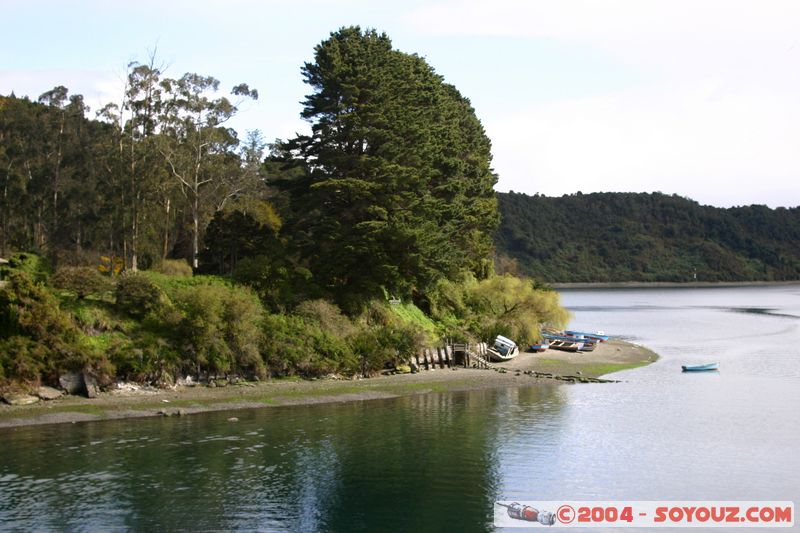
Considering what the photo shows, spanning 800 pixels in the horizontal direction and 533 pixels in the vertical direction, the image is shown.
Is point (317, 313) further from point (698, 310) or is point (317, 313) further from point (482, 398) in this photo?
point (698, 310)

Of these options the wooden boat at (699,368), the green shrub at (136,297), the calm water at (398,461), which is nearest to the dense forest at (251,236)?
the green shrub at (136,297)

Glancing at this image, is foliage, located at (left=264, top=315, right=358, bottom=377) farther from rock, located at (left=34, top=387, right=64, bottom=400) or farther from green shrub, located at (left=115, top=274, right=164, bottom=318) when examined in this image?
rock, located at (left=34, top=387, right=64, bottom=400)

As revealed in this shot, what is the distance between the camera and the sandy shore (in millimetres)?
45469

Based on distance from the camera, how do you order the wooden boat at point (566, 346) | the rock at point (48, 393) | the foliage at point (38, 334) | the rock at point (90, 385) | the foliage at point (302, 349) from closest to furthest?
the rock at point (48, 393)
the foliage at point (38, 334)
the rock at point (90, 385)
the foliage at point (302, 349)
the wooden boat at point (566, 346)

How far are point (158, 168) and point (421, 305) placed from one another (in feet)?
85.6

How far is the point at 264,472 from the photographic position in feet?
118

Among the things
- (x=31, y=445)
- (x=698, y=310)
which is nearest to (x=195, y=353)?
(x=31, y=445)

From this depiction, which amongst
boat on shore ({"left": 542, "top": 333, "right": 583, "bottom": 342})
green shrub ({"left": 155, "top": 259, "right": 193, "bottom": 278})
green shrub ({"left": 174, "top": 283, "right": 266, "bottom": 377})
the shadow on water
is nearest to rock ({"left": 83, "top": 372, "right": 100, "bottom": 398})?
the shadow on water

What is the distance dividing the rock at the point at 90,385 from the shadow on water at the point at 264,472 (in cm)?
448

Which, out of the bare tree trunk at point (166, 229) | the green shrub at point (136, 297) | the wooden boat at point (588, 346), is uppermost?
the bare tree trunk at point (166, 229)

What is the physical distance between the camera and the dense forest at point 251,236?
5294 centimetres

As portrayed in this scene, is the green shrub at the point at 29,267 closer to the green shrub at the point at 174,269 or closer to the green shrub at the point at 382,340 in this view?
the green shrub at the point at 174,269

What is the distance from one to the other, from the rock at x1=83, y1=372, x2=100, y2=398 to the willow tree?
798 inches

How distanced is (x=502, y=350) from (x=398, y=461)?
32779mm
